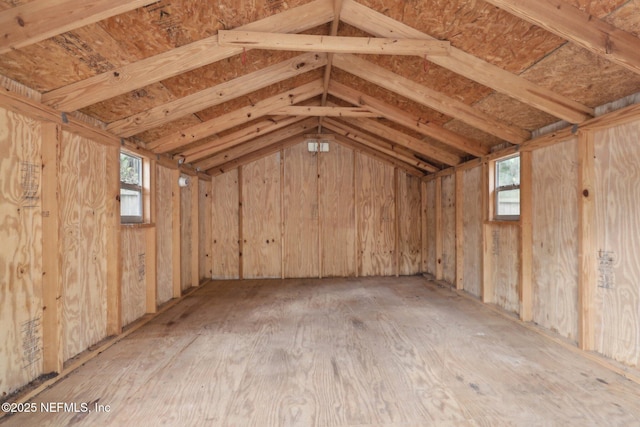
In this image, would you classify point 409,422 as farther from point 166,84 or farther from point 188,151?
point 188,151

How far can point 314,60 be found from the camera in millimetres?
3311

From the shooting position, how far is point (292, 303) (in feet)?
14.1

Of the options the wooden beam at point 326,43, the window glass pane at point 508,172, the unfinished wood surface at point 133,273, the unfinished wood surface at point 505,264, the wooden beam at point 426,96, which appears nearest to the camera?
the wooden beam at point 326,43

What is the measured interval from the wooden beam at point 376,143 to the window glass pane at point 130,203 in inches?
124

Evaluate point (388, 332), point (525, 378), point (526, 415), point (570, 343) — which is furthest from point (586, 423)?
point (388, 332)

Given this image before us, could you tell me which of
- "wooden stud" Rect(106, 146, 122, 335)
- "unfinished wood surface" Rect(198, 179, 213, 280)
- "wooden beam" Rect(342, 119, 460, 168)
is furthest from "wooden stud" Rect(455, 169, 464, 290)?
"wooden stud" Rect(106, 146, 122, 335)

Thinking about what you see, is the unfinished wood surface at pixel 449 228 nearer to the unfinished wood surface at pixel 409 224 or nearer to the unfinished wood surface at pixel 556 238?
the unfinished wood surface at pixel 409 224

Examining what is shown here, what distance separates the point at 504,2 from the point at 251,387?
281 cm

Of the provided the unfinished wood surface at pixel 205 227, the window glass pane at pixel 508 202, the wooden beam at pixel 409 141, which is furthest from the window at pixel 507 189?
the unfinished wood surface at pixel 205 227

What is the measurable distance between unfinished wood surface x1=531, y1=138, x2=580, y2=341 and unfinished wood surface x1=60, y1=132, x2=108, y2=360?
4.14m

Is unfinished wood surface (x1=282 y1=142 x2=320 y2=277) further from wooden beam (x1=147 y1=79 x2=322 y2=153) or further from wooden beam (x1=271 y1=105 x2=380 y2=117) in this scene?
wooden beam (x1=147 y1=79 x2=322 y2=153)

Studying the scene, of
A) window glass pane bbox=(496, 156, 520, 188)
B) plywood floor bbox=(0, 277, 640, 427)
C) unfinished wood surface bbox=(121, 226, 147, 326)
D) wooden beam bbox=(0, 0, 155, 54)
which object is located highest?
wooden beam bbox=(0, 0, 155, 54)

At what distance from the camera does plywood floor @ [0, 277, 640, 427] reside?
182 cm

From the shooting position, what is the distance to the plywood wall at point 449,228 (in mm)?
5215
